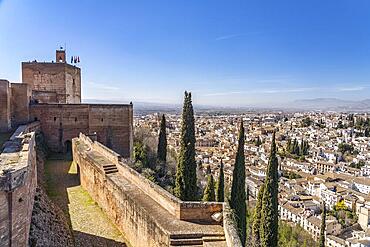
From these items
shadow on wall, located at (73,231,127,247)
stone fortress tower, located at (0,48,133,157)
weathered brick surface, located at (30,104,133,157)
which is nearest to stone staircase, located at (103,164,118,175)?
shadow on wall, located at (73,231,127,247)

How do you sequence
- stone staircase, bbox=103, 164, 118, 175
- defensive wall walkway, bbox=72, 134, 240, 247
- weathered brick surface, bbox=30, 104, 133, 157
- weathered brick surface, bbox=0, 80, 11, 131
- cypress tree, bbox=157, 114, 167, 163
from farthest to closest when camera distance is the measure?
cypress tree, bbox=157, 114, 167, 163, weathered brick surface, bbox=30, 104, 133, 157, weathered brick surface, bbox=0, 80, 11, 131, stone staircase, bbox=103, 164, 118, 175, defensive wall walkway, bbox=72, 134, 240, 247

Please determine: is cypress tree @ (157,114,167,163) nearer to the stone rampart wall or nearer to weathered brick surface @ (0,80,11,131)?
weathered brick surface @ (0,80,11,131)

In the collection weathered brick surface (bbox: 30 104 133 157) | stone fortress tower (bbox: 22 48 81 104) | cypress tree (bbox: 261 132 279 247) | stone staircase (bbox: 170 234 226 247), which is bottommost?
cypress tree (bbox: 261 132 279 247)

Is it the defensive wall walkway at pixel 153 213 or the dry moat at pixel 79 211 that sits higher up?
the defensive wall walkway at pixel 153 213

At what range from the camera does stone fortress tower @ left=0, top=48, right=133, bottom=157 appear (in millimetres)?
17109

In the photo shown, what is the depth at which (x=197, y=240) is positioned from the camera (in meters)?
6.08

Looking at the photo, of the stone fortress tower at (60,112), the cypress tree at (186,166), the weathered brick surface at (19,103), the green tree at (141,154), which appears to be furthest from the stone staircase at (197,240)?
the green tree at (141,154)

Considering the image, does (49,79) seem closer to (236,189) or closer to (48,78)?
(48,78)

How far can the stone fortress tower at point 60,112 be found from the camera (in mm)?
17109

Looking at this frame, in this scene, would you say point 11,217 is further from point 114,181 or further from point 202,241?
point 114,181

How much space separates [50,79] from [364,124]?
99.4 metres

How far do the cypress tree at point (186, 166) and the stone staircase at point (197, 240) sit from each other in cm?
897

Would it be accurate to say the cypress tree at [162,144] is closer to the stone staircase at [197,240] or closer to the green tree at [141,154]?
the green tree at [141,154]

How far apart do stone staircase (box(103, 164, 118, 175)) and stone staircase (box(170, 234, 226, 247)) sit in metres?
4.36
